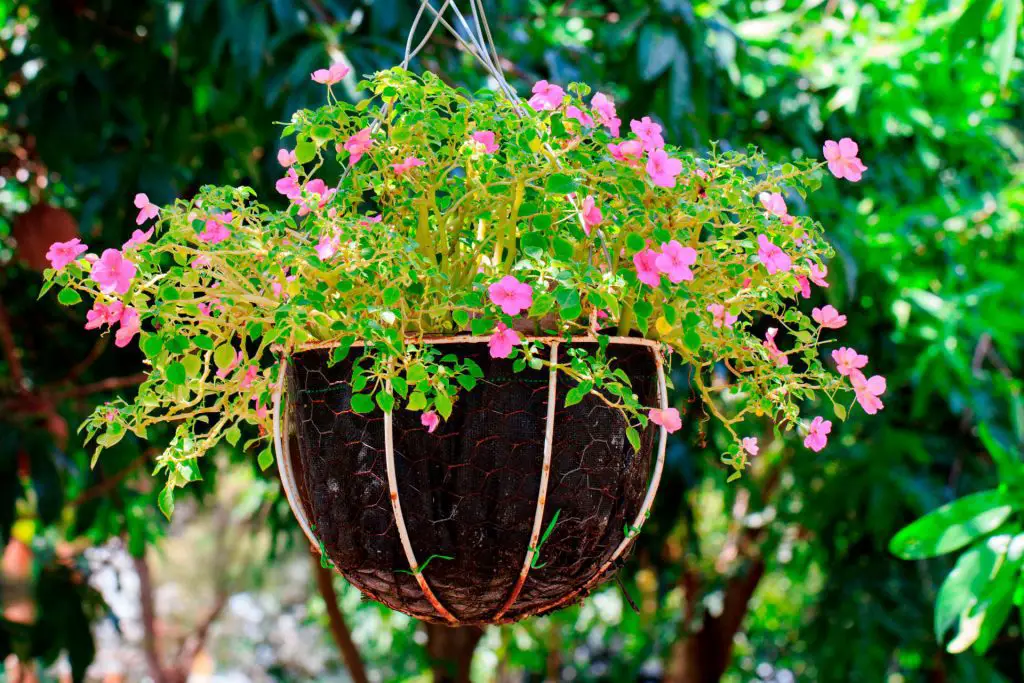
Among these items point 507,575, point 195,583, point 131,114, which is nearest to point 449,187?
point 507,575

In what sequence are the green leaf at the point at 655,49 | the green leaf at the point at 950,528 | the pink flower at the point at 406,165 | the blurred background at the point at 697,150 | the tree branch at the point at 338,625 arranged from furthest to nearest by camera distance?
the tree branch at the point at 338,625 < the blurred background at the point at 697,150 < the green leaf at the point at 655,49 < the green leaf at the point at 950,528 < the pink flower at the point at 406,165

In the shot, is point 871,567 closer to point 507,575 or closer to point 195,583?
point 507,575

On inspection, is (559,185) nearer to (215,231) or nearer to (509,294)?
(509,294)

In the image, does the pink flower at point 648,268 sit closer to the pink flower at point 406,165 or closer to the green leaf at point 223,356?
the pink flower at point 406,165

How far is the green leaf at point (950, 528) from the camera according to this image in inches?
53.5

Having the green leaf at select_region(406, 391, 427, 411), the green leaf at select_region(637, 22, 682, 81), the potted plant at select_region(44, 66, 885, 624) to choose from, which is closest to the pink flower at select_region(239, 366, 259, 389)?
the potted plant at select_region(44, 66, 885, 624)

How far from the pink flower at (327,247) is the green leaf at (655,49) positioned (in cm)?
89

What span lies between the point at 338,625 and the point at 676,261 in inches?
99.4

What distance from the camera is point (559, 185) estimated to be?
2.33 feet

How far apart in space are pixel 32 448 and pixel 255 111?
80 centimetres

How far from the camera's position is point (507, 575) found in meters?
0.77

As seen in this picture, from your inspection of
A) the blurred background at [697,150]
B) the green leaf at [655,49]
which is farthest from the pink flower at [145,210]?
the green leaf at [655,49]

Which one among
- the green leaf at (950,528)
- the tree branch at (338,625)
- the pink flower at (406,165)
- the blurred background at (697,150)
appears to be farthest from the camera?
the tree branch at (338,625)

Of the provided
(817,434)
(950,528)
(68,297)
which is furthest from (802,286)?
→ (950,528)
